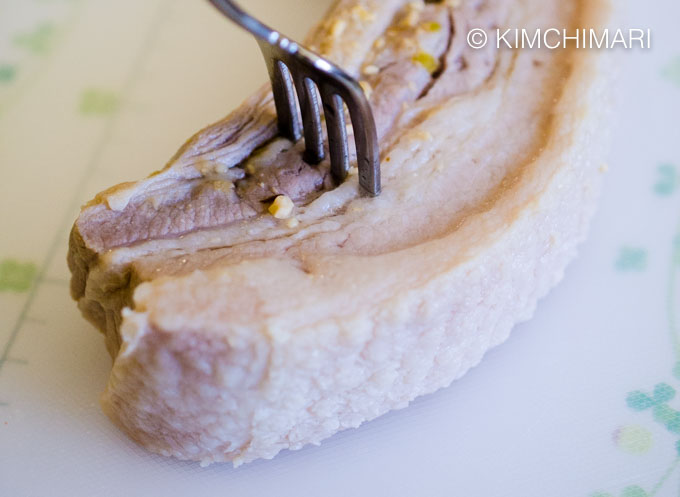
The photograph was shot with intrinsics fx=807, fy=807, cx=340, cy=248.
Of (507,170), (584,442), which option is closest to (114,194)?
(507,170)

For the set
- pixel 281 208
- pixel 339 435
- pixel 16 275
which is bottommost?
pixel 16 275

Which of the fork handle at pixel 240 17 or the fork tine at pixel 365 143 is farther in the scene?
the fork tine at pixel 365 143

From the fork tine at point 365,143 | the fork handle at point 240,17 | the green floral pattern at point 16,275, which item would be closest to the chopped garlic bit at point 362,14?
the fork tine at point 365,143

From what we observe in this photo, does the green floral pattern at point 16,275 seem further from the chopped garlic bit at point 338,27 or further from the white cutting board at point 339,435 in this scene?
the chopped garlic bit at point 338,27

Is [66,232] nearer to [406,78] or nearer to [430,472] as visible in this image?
[406,78]

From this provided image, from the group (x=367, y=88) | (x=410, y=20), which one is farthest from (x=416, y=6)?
(x=367, y=88)

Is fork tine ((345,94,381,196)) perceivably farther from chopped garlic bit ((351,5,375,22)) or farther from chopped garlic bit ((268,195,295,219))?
chopped garlic bit ((351,5,375,22))

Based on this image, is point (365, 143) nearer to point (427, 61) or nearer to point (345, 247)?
point (345, 247)
